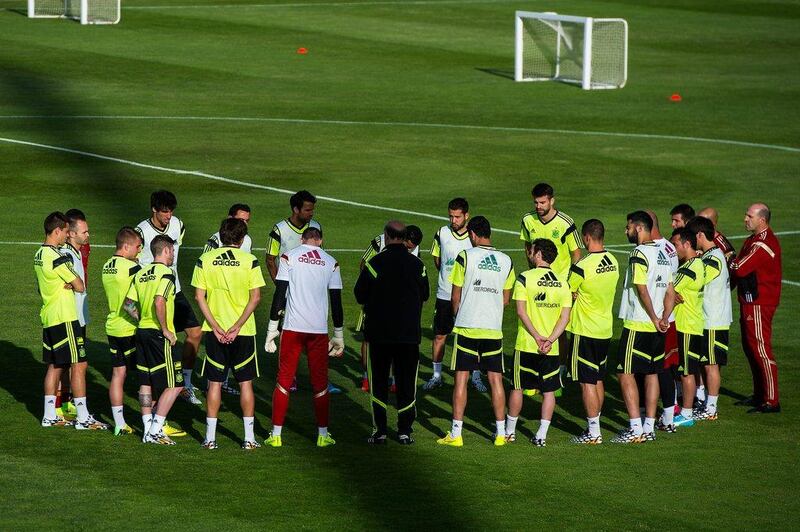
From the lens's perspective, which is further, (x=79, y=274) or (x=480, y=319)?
(x=79, y=274)

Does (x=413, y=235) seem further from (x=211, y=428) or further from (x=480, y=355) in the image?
(x=211, y=428)

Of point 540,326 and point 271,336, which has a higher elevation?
point 540,326

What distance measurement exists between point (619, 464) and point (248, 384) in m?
3.30

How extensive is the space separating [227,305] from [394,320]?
1.48 metres

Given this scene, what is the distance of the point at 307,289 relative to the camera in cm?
1223

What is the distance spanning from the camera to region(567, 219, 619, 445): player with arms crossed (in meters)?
12.6

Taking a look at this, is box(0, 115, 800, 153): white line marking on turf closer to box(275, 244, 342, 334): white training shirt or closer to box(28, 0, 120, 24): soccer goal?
box(28, 0, 120, 24): soccer goal

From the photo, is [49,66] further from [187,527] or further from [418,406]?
[187,527]

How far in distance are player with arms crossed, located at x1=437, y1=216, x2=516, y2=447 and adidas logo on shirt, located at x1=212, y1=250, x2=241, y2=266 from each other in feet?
6.52

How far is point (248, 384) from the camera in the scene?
12.1 m

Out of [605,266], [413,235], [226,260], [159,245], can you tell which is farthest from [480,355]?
[159,245]

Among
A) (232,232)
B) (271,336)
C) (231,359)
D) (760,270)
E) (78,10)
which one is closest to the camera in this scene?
(232,232)

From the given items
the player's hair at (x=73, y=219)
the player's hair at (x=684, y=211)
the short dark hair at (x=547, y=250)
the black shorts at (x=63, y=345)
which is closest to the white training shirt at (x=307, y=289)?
the short dark hair at (x=547, y=250)

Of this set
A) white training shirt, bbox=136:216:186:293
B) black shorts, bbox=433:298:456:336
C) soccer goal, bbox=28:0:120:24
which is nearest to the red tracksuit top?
black shorts, bbox=433:298:456:336
